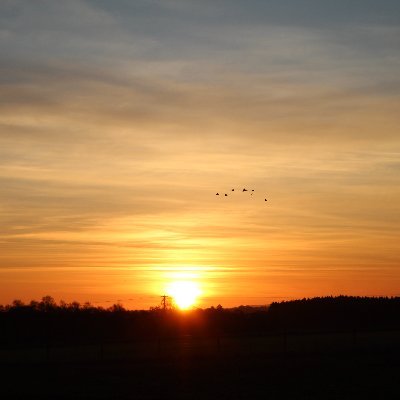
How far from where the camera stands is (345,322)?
304 ft

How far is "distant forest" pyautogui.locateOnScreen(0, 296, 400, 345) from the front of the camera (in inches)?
2881

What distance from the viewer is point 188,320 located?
86625 millimetres

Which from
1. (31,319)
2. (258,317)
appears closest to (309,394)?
(31,319)

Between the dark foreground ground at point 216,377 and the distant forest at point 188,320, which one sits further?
the distant forest at point 188,320

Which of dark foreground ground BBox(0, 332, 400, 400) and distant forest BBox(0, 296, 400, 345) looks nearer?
dark foreground ground BBox(0, 332, 400, 400)

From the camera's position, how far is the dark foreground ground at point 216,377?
24.6 meters

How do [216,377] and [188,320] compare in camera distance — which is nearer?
[216,377]

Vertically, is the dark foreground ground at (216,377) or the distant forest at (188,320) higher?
the distant forest at (188,320)

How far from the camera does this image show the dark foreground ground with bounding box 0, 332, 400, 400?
24.6 metres

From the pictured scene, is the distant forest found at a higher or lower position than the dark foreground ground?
higher

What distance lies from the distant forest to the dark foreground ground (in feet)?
84.8

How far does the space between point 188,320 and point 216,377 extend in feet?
189

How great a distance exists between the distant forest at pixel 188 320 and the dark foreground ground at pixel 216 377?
25836 millimetres

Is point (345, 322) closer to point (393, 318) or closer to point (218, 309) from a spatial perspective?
point (393, 318)
